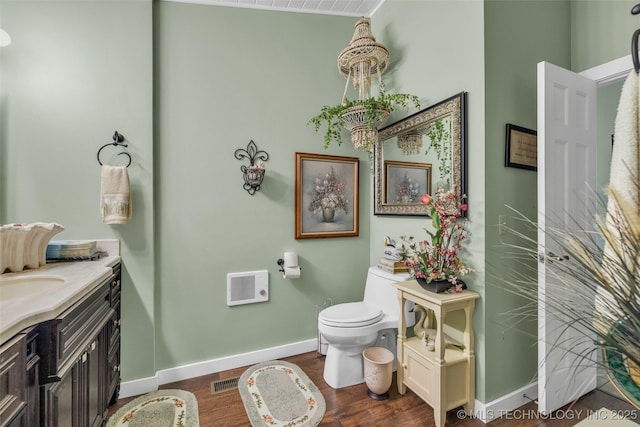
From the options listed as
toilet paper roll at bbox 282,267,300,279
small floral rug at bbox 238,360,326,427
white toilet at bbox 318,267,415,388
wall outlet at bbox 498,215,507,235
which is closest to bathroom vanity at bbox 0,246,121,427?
small floral rug at bbox 238,360,326,427

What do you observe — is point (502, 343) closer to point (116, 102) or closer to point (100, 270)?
point (100, 270)

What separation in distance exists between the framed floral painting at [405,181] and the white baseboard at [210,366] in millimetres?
1438

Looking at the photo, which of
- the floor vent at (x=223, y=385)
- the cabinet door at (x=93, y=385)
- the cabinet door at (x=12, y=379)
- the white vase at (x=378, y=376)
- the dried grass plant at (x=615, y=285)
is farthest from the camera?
the floor vent at (x=223, y=385)

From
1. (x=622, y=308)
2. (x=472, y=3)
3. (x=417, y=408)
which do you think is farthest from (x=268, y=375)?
(x=472, y=3)

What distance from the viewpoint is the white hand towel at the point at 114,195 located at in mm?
1755

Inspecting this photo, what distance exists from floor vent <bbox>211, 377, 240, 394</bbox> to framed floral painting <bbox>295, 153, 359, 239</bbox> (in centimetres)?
116

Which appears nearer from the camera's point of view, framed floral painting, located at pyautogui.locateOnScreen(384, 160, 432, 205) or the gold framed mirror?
the gold framed mirror

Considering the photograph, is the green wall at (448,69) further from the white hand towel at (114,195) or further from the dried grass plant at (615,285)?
the white hand towel at (114,195)

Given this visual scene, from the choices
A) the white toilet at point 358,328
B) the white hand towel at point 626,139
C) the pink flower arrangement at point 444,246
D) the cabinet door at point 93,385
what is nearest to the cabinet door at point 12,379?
the cabinet door at point 93,385

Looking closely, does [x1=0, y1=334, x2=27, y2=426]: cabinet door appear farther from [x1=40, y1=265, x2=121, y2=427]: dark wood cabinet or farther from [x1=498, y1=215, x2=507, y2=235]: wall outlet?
[x1=498, y1=215, x2=507, y2=235]: wall outlet

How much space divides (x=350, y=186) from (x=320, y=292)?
100 cm

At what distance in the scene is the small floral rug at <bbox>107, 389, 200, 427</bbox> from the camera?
1.63m

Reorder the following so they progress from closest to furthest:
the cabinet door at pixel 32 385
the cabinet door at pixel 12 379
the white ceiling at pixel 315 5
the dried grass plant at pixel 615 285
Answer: the dried grass plant at pixel 615 285 < the cabinet door at pixel 12 379 < the cabinet door at pixel 32 385 < the white ceiling at pixel 315 5

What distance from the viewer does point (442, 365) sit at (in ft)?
5.11
